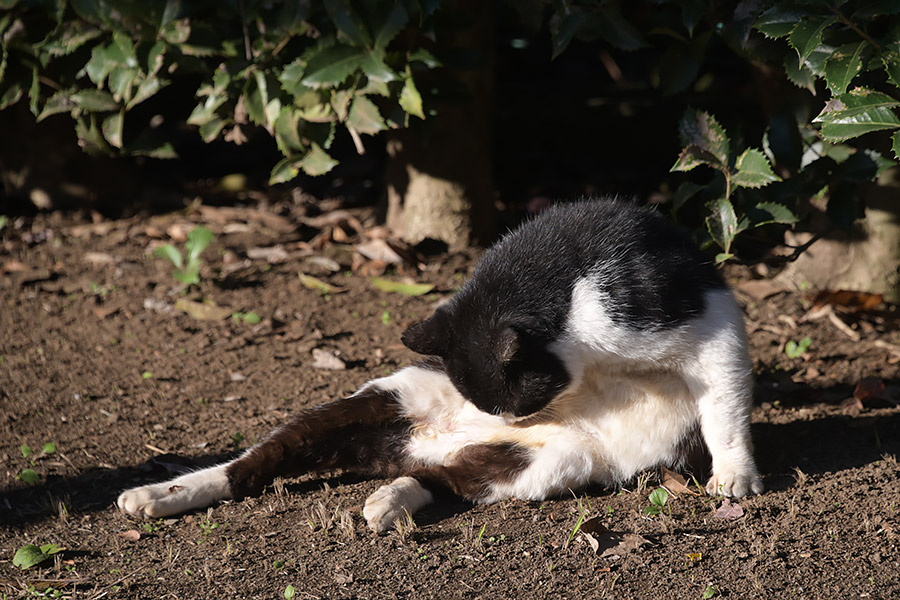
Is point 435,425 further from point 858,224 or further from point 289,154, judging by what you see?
point 858,224

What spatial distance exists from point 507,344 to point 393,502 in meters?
0.63

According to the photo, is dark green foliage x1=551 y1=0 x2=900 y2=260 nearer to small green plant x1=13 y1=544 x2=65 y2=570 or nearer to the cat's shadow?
the cat's shadow

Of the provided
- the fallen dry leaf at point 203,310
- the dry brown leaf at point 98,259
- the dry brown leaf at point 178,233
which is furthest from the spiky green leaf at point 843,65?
the dry brown leaf at point 98,259

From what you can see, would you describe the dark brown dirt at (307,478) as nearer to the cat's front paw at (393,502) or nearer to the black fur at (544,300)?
the cat's front paw at (393,502)

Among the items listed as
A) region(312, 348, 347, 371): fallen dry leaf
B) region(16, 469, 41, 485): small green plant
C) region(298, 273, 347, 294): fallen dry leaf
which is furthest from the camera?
region(298, 273, 347, 294): fallen dry leaf

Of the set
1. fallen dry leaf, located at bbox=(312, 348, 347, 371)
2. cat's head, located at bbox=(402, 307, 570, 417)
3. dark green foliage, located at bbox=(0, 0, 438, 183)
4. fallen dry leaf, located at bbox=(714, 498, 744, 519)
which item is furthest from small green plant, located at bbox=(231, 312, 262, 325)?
fallen dry leaf, located at bbox=(714, 498, 744, 519)

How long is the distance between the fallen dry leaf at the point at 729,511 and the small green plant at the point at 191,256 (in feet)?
9.78

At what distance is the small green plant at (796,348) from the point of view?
401cm

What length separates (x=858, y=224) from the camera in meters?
4.29

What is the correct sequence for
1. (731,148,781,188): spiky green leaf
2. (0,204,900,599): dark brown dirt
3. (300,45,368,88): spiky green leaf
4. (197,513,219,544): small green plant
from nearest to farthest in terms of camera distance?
(0,204,900,599): dark brown dirt → (197,513,219,544): small green plant → (731,148,781,188): spiky green leaf → (300,45,368,88): spiky green leaf

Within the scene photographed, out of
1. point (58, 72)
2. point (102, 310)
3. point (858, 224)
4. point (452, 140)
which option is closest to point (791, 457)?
point (858, 224)

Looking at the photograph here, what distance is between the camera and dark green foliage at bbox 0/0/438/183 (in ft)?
12.4

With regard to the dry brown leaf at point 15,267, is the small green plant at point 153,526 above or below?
below

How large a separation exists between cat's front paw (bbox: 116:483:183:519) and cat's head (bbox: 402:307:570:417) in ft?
3.09
